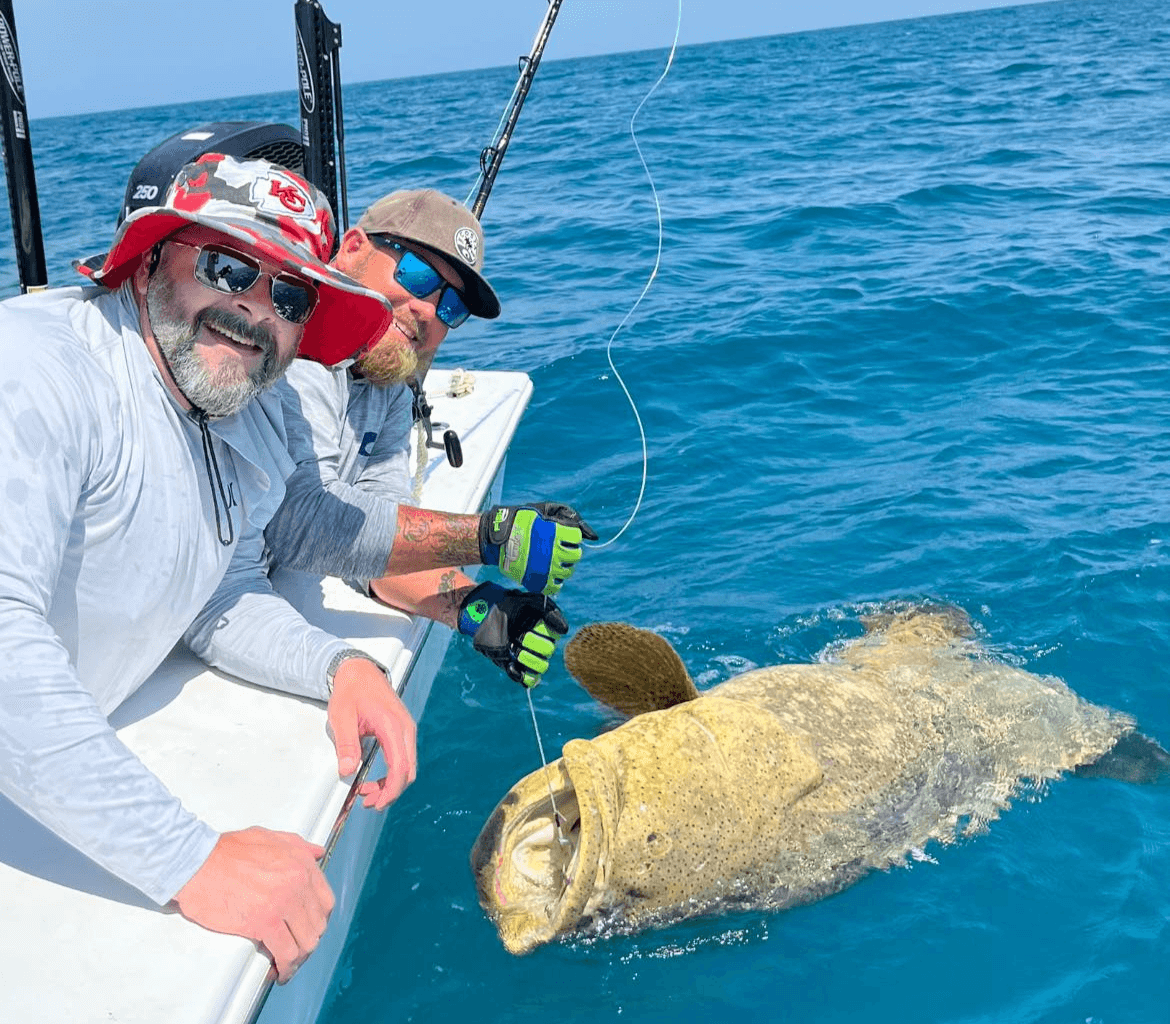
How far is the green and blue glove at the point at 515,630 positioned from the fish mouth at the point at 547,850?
21.3 inches

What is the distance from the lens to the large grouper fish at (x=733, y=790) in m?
3.20

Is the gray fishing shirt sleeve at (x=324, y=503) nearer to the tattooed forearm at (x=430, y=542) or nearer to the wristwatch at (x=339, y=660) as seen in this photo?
the tattooed forearm at (x=430, y=542)

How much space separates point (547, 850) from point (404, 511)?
116cm

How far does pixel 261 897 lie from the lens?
2.45 m

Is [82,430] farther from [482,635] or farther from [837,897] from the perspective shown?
[837,897]

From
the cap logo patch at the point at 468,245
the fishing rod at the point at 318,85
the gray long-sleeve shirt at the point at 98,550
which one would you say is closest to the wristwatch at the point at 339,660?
the gray long-sleeve shirt at the point at 98,550

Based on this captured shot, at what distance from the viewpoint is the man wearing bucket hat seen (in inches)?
89.0

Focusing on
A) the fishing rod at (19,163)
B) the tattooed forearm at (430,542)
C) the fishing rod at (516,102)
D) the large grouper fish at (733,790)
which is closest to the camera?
the large grouper fish at (733,790)

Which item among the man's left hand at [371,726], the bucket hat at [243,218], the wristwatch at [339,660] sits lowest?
the man's left hand at [371,726]

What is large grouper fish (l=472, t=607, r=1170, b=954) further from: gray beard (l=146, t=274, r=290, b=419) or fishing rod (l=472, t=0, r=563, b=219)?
fishing rod (l=472, t=0, r=563, b=219)

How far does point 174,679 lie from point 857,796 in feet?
6.87

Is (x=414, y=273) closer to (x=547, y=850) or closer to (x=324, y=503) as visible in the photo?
(x=324, y=503)

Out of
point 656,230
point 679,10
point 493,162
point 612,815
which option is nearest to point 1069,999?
point 612,815

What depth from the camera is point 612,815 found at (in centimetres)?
313
